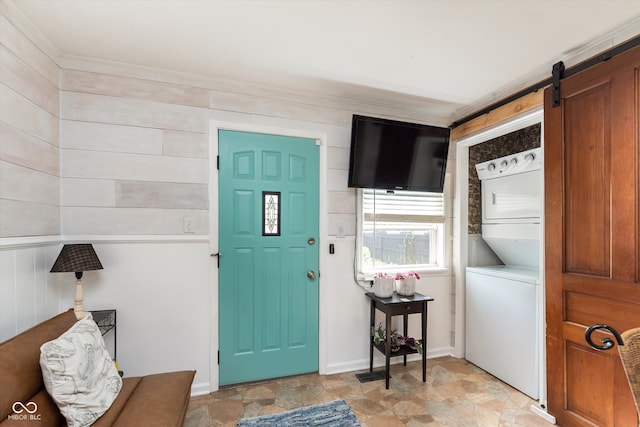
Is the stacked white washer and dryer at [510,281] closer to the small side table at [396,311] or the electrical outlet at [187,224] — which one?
the small side table at [396,311]

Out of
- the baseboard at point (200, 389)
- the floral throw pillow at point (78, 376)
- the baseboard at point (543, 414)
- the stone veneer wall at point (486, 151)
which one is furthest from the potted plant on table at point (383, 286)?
the floral throw pillow at point (78, 376)

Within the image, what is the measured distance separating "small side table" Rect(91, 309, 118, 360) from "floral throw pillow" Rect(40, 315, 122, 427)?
581 millimetres

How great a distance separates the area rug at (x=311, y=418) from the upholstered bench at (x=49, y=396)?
0.60 meters

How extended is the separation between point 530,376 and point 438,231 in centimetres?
142

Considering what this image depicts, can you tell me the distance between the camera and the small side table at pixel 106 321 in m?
2.12

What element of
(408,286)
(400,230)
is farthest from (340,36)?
(408,286)

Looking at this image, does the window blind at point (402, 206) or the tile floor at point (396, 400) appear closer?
the tile floor at point (396, 400)

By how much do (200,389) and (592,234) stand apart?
293cm

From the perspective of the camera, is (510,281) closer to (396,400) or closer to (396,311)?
(396,311)

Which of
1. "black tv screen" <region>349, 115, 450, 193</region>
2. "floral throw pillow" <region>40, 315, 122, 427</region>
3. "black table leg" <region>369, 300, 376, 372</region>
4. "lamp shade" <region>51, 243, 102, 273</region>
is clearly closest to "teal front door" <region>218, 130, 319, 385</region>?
"black tv screen" <region>349, 115, 450, 193</region>

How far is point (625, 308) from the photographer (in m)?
1.71

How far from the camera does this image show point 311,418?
2.10m

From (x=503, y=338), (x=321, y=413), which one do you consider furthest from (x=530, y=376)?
(x=321, y=413)

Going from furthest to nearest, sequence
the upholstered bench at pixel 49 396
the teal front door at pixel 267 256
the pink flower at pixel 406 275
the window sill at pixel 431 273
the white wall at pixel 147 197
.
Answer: the window sill at pixel 431 273
the pink flower at pixel 406 275
the teal front door at pixel 267 256
the white wall at pixel 147 197
the upholstered bench at pixel 49 396
